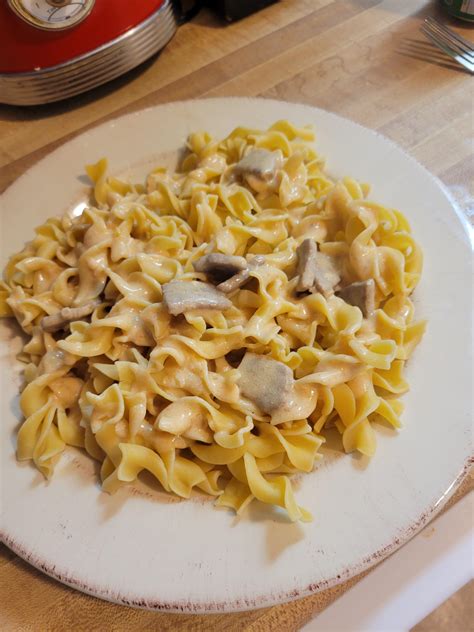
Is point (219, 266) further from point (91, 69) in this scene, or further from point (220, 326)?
point (91, 69)

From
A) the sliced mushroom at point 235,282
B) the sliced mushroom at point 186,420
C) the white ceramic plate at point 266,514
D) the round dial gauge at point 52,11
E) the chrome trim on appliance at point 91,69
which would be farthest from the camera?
the chrome trim on appliance at point 91,69

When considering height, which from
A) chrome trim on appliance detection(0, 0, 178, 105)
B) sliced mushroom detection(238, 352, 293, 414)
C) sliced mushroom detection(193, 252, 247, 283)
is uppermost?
chrome trim on appliance detection(0, 0, 178, 105)

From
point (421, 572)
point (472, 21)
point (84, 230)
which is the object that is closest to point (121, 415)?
point (84, 230)

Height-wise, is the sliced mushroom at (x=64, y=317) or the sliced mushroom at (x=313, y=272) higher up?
the sliced mushroom at (x=64, y=317)

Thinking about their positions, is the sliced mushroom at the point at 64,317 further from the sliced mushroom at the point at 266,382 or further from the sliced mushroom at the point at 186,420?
the sliced mushroom at the point at 266,382

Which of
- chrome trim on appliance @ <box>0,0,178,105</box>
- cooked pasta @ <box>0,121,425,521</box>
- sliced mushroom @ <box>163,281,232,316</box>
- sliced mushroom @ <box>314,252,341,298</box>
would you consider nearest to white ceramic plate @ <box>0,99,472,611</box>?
cooked pasta @ <box>0,121,425,521</box>

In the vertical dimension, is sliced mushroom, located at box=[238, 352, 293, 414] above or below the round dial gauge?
below

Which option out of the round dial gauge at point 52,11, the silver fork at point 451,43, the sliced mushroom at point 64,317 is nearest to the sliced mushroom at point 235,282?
the sliced mushroom at point 64,317

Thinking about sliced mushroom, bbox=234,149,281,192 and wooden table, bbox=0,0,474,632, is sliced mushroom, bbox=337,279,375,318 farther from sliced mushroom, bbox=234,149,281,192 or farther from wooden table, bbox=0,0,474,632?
wooden table, bbox=0,0,474,632
